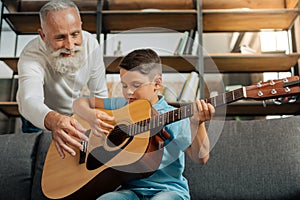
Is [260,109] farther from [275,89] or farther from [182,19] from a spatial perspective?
[275,89]

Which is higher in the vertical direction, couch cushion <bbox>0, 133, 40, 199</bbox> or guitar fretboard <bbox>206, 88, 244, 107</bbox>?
guitar fretboard <bbox>206, 88, 244, 107</bbox>

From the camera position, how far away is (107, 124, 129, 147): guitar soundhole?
51.2 inches

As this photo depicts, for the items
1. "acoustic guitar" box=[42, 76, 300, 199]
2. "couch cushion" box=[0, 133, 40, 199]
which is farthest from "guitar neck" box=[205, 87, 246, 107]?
"couch cushion" box=[0, 133, 40, 199]

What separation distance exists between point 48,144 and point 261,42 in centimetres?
210

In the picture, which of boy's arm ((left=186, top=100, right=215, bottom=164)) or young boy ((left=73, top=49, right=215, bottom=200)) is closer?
boy's arm ((left=186, top=100, right=215, bottom=164))

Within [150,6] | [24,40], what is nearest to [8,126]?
[24,40]

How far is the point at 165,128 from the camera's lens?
1.34 metres

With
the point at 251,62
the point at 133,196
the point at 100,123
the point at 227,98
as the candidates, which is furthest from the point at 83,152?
the point at 251,62

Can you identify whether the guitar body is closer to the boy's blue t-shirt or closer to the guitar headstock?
the boy's blue t-shirt

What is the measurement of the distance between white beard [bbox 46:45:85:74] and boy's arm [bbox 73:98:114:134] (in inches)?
14.6

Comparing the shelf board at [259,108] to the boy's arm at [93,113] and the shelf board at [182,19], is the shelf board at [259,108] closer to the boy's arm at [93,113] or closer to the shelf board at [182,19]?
the shelf board at [182,19]

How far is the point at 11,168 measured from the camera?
1667 millimetres

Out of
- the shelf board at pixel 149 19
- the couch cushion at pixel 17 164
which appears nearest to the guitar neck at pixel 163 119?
the couch cushion at pixel 17 164

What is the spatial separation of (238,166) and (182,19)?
5.89 ft
